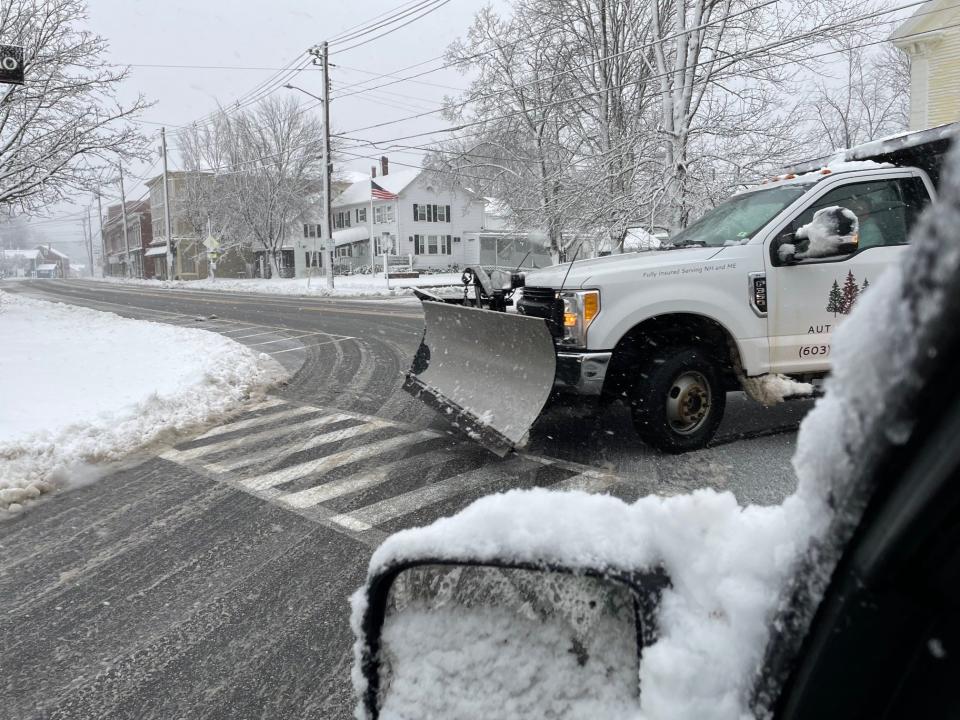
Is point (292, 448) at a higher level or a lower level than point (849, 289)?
lower

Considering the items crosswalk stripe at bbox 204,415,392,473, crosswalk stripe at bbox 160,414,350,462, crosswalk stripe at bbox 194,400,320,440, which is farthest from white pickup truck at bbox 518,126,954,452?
crosswalk stripe at bbox 194,400,320,440

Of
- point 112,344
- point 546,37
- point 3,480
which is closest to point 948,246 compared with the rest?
point 3,480

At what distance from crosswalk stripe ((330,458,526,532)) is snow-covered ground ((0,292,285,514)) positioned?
2600 mm

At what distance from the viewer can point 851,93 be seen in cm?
4341

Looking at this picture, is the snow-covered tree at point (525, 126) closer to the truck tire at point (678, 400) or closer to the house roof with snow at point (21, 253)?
the truck tire at point (678, 400)

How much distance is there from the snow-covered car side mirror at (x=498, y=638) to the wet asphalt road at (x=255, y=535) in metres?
1.54

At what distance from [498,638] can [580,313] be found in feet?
12.9

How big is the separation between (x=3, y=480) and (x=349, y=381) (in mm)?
4484

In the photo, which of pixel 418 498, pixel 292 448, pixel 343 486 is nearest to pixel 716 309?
pixel 418 498

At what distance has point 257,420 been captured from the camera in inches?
283

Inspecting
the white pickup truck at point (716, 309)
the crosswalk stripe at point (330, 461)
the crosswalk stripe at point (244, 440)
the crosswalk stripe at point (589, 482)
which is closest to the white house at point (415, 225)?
the crosswalk stripe at point (244, 440)

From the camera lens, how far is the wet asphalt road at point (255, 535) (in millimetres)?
2725

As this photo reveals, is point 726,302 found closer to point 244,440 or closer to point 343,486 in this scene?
point 343,486

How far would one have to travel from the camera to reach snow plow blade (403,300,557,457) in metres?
4.95
